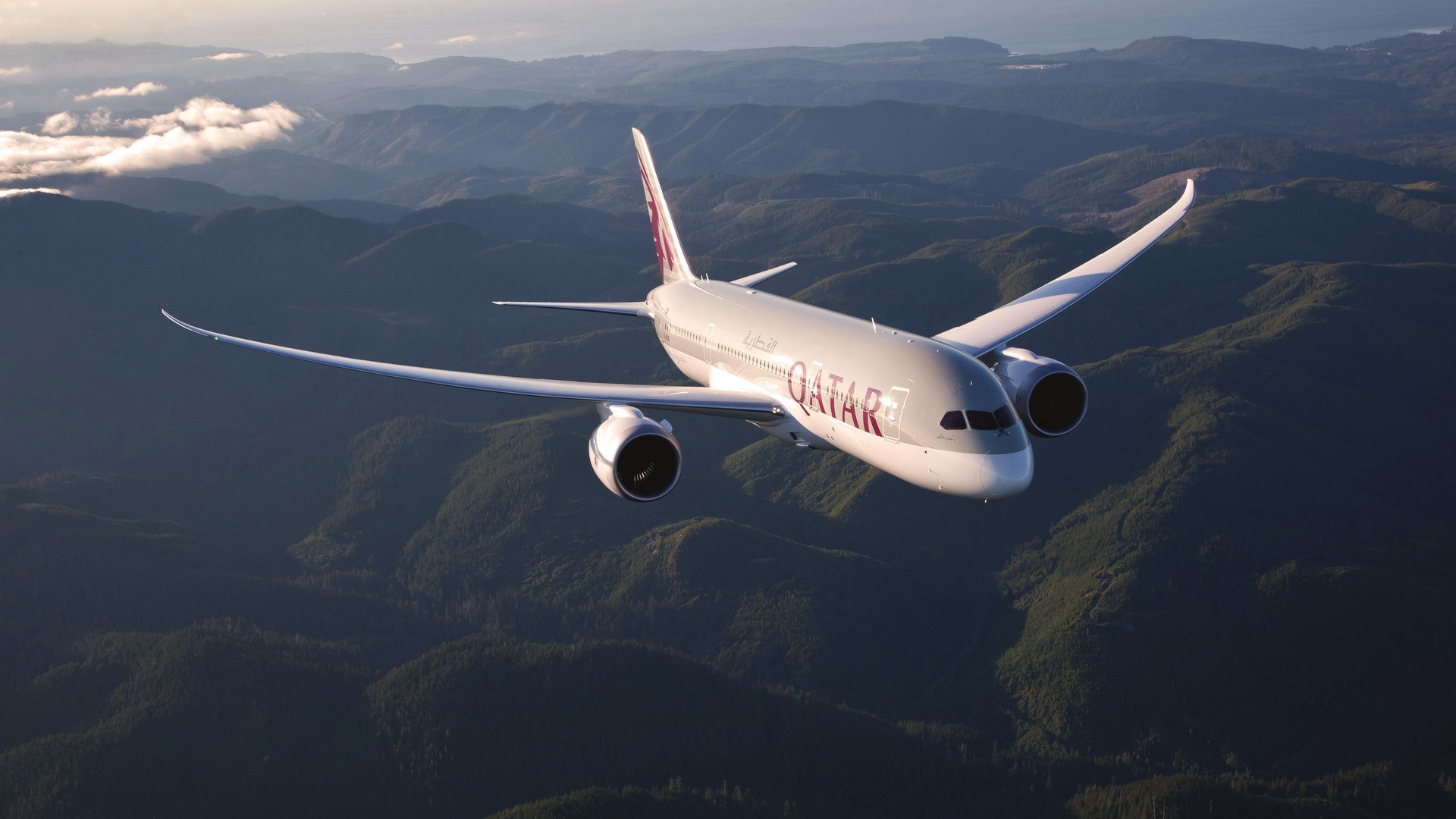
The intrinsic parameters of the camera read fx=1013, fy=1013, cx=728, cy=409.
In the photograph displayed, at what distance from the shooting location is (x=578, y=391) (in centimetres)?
5612

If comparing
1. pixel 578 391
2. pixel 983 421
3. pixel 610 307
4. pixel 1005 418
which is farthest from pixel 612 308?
pixel 1005 418

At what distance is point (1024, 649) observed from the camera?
608 feet

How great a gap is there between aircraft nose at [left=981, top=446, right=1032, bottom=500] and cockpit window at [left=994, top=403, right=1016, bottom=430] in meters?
1.37

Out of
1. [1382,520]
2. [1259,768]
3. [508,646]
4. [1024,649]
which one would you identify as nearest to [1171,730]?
[1259,768]

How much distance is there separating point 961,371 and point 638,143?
49516 mm

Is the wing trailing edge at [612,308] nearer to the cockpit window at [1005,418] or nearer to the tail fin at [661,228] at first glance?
the tail fin at [661,228]

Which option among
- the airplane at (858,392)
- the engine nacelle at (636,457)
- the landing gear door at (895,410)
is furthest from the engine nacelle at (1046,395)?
the engine nacelle at (636,457)

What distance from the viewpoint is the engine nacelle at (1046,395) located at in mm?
51812

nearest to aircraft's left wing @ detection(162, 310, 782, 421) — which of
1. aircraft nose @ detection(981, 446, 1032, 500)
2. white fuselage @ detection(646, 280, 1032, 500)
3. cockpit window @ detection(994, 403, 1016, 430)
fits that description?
white fuselage @ detection(646, 280, 1032, 500)

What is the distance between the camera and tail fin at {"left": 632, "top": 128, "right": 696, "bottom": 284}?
278 ft

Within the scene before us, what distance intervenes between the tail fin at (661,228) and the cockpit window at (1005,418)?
4186 cm

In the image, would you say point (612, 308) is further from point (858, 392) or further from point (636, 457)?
point (858, 392)

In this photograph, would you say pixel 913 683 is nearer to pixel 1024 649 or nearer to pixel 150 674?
pixel 1024 649

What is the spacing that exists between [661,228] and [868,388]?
4222 cm
